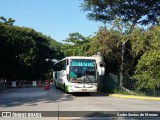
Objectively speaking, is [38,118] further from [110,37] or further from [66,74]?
[110,37]

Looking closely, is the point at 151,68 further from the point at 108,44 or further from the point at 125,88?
the point at 108,44

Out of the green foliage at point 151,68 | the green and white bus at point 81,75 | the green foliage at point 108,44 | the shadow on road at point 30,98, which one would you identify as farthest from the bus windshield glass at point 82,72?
the green foliage at point 108,44

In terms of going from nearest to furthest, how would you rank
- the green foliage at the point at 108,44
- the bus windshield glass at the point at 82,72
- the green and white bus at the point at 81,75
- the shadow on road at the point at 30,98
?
the shadow on road at the point at 30,98, the green and white bus at the point at 81,75, the bus windshield glass at the point at 82,72, the green foliage at the point at 108,44

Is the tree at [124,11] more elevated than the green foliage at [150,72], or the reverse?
the tree at [124,11]

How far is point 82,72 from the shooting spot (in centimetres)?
2914

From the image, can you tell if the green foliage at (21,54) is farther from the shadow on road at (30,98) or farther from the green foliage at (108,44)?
the shadow on road at (30,98)

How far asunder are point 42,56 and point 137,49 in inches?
1570

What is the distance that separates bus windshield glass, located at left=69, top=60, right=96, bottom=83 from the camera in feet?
95.1

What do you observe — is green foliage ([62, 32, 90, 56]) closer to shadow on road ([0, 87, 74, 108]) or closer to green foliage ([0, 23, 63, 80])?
green foliage ([0, 23, 63, 80])

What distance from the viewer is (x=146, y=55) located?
92.9 feet

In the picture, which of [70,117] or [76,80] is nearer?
[70,117]

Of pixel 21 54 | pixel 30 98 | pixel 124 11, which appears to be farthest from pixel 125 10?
pixel 21 54

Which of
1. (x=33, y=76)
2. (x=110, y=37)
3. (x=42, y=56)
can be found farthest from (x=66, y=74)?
(x=42, y=56)

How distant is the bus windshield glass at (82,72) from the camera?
2900 cm
